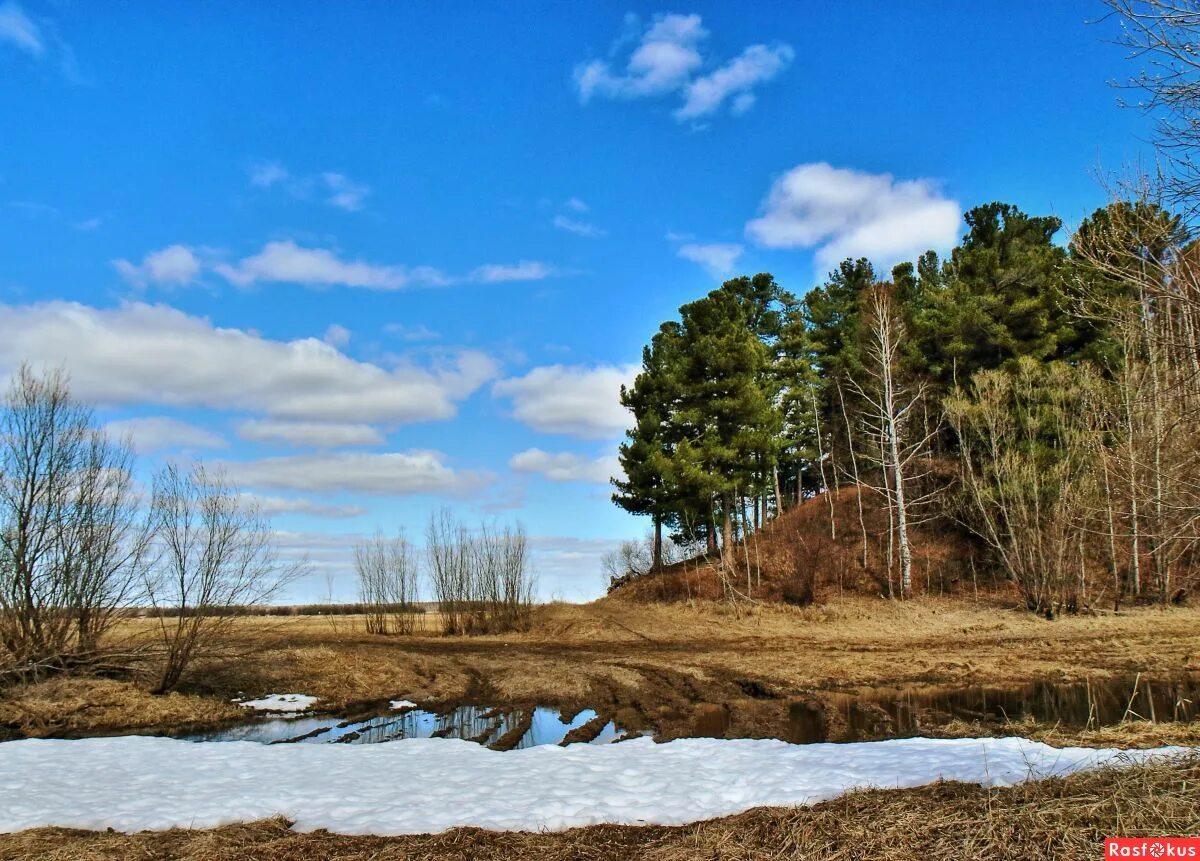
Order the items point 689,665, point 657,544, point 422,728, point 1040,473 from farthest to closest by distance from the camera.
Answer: point 657,544 < point 1040,473 < point 689,665 < point 422,728

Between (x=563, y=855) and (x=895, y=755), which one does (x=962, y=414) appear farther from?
(x=563, y=855)

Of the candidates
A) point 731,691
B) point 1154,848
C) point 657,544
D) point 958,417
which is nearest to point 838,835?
point 1154,848

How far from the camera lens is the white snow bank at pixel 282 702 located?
1512 cm

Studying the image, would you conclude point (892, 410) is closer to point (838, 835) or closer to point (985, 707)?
point (985, 707)

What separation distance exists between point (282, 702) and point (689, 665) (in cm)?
→ 947

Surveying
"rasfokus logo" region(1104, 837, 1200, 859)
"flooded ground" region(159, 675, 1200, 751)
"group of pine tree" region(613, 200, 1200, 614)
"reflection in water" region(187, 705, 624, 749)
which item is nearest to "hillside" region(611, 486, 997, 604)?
"group of pine tree" region(613, 200, 1200, 614)

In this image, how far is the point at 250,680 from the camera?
57.1ft

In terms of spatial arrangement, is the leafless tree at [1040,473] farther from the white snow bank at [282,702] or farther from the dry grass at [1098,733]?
the white snow bank at [282,702]

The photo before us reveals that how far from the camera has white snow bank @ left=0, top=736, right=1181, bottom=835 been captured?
6.68 metres

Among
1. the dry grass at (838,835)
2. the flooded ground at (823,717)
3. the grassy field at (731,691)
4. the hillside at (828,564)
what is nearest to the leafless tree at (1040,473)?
the grassy field at (731,691)

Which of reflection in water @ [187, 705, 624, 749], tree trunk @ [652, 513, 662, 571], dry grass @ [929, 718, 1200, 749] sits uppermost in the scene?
tree trunk @ [652, 513, 662, 571]

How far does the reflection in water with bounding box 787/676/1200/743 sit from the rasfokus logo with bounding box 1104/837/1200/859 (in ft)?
19.0

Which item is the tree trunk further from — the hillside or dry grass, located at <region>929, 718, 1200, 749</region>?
dry grass, located at <region>929, 718, 1200, 749</region>

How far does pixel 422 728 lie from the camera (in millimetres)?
12664
